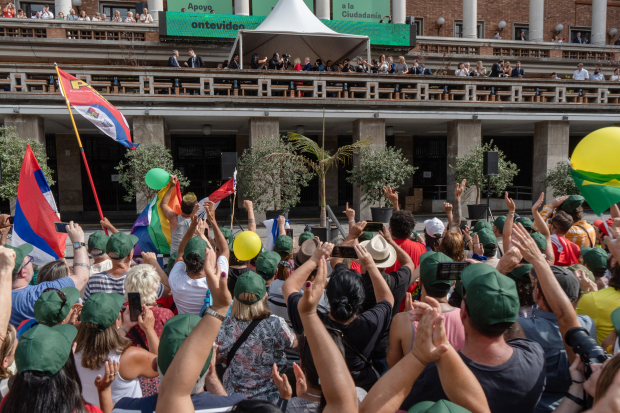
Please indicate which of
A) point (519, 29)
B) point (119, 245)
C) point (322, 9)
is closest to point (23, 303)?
point (119, 245)

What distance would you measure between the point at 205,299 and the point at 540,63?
26263 mm

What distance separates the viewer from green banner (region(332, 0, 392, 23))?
22.8m

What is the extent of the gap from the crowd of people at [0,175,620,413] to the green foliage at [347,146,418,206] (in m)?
10.7

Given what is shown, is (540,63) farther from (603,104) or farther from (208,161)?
(208,161)

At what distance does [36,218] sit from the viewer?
5.25 metres

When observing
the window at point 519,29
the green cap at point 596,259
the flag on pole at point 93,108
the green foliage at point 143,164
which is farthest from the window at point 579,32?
the flag on pole at point 93,108

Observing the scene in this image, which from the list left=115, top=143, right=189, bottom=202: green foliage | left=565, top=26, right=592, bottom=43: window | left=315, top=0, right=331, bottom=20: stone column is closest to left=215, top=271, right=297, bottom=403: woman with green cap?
left=115, top=143, right=189, bottom=202: green foliage

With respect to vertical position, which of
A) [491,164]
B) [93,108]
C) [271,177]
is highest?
[93,108]

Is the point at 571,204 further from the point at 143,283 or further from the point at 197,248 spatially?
the point at 143,283

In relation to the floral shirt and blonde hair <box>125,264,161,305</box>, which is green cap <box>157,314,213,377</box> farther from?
blonde hair <box>125,264,161,305</box>

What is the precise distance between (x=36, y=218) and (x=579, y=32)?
104 ft

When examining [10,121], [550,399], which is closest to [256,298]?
[550,399]

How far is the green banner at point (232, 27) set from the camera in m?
19.3

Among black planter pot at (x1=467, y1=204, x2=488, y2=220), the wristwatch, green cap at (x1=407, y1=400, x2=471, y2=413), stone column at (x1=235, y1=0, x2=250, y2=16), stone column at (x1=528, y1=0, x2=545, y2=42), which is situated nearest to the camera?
green cap at (x1=407, y1=400, x2=471, y2=413)
